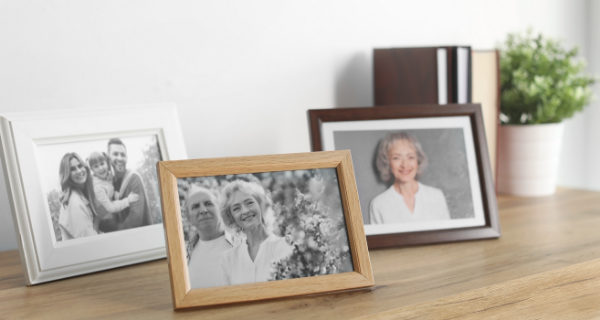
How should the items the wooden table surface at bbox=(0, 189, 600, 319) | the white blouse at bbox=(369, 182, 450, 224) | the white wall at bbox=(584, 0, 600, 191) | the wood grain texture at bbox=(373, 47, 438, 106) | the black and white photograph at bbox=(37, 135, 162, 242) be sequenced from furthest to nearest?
the white wall at bbox=(584, 0, 600, 191) → the wood grain texture at bbox=(373, 47, 438, 106) → the white blouse at bbox=(369, 182, 450, 224) → the black and white photograph at bbox=(37, 135, 162, 242) → the wooden table surface at bbox=(0, 189, 600, 319)

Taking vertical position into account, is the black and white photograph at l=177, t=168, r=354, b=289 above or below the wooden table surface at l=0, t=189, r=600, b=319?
above

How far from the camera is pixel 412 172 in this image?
804 mm

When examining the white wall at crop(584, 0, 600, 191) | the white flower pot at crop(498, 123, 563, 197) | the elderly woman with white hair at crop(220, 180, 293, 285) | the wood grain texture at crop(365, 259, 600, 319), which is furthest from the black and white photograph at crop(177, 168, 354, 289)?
the white wall at crop(584, 0, 600, 191)

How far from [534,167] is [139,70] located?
35.9 inches

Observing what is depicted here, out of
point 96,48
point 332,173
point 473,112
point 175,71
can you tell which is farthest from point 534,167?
point 96,48

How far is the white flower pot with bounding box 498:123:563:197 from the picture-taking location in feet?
3.59

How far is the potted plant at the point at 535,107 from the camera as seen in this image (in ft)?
3.55

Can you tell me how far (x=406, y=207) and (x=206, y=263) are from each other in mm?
370

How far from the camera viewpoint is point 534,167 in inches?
43.6

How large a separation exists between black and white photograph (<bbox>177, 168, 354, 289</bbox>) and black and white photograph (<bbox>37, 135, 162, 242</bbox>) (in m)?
0.18

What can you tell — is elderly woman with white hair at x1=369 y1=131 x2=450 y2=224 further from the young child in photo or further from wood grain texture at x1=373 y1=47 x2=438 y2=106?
the young child in photo

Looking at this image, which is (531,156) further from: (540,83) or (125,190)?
(125,190)

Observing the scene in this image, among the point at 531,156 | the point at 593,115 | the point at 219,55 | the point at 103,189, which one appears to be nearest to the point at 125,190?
the point at 103,189

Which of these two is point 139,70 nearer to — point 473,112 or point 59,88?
point 59,88
